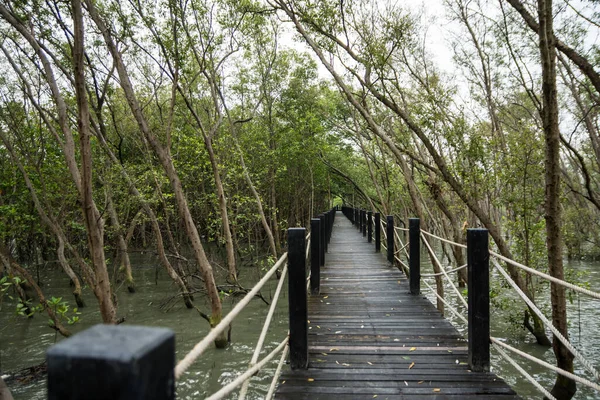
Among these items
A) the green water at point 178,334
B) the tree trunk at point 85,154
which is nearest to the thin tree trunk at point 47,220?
the green water at point 178,334

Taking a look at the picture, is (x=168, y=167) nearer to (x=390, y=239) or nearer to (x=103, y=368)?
(x=390, y=239)

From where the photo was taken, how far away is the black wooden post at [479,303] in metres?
3.27

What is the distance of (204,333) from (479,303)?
364 inches

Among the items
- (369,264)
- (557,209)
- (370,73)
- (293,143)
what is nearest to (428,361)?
(557,209)

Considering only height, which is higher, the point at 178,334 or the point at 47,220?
the point at 47,220

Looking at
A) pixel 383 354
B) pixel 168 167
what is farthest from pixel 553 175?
pixel 168 167

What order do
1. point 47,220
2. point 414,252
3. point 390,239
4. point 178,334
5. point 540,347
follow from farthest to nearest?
1. point 178,334
2. point 540,347
3. point 47,220
4. point 390,239
5. point 414,252

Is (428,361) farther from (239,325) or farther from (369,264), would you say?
(239,325)

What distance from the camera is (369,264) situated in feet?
31.1

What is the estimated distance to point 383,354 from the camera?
375 centimetres

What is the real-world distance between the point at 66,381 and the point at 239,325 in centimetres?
1147

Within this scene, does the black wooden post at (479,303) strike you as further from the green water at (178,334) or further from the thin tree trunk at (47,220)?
the thin tree trunk at (47,220)

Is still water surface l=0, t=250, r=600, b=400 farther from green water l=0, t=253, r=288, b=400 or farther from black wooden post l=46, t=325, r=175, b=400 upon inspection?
black wooden post l=46, t=325, r=175, b=400

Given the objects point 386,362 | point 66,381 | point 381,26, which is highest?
point 381,26
